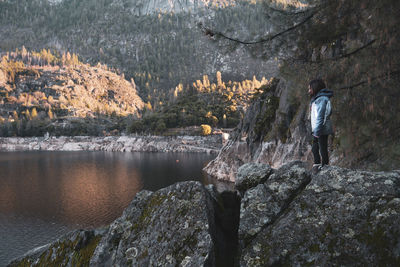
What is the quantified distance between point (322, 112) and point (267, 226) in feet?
11.3

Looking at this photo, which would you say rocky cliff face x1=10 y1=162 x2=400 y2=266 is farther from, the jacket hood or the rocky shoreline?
the rocky shoreline

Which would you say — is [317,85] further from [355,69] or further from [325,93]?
[355,69]

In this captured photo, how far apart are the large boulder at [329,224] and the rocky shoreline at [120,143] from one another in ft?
324

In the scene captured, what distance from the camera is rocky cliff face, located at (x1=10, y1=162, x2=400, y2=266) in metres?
3.78

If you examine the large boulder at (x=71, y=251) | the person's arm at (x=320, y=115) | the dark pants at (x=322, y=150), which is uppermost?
the person's arm at (x=320, y=115)

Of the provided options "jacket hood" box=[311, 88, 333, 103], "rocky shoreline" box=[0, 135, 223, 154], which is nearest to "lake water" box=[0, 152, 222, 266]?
"jacket hood" box=[311, 88, 333, 103]

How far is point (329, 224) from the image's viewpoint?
13.4 ft

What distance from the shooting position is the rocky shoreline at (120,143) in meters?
113

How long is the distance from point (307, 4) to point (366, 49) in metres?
3.58

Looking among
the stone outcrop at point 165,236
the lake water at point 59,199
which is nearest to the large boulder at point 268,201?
the stone outcrop at point 165,236

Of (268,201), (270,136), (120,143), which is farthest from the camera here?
(120,143)

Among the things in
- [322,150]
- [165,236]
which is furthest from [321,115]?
[165,236]

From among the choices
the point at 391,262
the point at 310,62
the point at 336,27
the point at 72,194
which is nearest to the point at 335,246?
the point at 391,262

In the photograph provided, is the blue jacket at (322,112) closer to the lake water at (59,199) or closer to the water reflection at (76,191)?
the lake water at (59,199)
